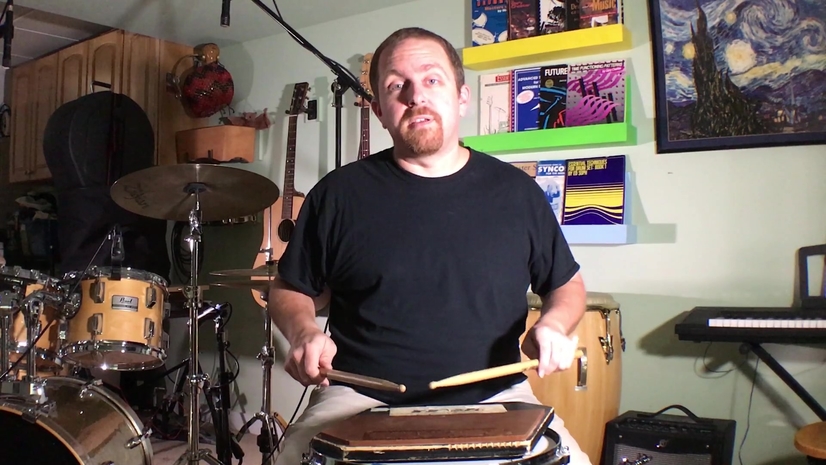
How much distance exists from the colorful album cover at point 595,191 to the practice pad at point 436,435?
5.31 feet

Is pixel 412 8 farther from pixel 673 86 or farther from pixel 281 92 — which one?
pixel 673 86

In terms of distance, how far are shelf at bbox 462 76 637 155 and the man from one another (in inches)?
35.8

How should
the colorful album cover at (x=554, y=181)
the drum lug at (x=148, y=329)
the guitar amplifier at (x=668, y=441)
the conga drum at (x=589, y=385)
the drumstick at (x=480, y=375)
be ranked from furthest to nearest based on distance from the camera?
the colorful album cover at (x=554, y=181) < the drum lug at (x=148, y=329) < the conga drum at (x=589, y=385) < the guitar amplifier at (x=668, y=441) < the drumstick at (x=480, y=375)

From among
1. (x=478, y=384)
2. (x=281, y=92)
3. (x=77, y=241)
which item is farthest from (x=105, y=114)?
(x=478, y=384)

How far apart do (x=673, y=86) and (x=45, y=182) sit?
144 inches

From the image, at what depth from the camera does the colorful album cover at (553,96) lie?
2.62 m

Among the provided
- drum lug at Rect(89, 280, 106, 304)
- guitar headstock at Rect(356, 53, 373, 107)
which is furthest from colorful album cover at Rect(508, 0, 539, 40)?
drum lug at Rect(89, 280, 106, 304)

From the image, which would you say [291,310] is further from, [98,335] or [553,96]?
[553,96]

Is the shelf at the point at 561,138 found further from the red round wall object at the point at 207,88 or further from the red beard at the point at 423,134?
the red round wall object at the point at 207,88

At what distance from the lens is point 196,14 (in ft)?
10.8

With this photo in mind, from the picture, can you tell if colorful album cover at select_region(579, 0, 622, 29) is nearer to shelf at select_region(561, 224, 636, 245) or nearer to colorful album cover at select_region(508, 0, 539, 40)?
colorful album cover at select_region(508, 0, 539, 40)

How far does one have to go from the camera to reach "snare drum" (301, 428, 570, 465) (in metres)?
0.83

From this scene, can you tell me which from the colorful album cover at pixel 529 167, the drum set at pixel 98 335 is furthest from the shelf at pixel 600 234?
the drum set at pixel 98 335

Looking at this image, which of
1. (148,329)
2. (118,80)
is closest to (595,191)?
(148,329)
